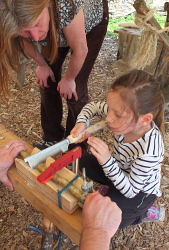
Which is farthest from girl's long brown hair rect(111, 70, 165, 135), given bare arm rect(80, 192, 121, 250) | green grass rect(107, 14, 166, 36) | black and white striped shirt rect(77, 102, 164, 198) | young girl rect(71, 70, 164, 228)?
green grass rect(107, 14, 166, 36)

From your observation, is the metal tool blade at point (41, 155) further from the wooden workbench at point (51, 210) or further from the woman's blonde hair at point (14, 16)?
the woman's blonde hair at point (14, 16)

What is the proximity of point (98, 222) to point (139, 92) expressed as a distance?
70 centimetres

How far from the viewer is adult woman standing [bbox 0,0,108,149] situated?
1208 millimetres

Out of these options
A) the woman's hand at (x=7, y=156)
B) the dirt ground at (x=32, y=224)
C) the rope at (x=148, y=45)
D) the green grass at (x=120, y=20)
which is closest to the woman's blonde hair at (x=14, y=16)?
the woman's hand at (x=7, y=156)

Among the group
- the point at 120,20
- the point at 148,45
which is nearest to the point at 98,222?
the point at 148,45

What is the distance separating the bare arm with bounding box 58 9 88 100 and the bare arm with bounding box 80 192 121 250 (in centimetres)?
96

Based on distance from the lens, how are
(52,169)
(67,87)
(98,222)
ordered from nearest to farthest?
(98,222) < (52,169) < (67,87)

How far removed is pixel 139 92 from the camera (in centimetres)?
138

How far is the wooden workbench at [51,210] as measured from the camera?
113 centimetres

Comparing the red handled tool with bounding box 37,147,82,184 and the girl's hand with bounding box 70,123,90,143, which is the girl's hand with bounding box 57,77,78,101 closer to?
the girl's hand with bounding box 70,123,90,143

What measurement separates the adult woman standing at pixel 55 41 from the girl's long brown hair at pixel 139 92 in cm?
43

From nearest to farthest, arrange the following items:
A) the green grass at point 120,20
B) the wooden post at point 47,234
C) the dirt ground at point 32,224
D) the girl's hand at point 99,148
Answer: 1. the girl's hand at point 99,148
2. the wooden post at point 47,234
3. the dirt ground at point 32,224
4. the green grass at point 120,20

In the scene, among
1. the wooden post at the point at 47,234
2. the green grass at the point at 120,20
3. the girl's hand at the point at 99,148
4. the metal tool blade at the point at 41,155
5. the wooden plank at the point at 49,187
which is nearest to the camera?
the wooden plank at the point at 49,187

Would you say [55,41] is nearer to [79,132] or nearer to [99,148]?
[79,132]
